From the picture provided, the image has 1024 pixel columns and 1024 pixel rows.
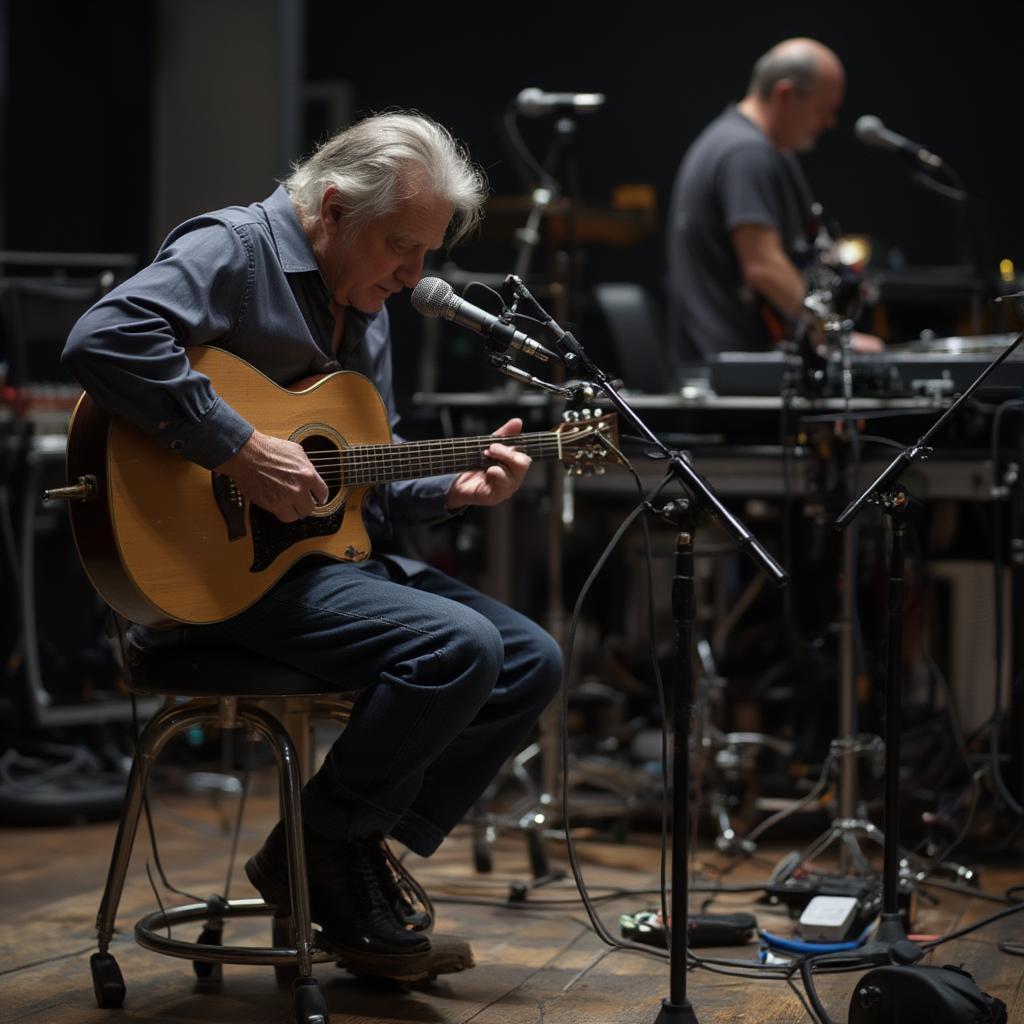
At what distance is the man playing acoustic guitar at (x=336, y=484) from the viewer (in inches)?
88.6

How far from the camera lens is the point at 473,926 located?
9.66 feet

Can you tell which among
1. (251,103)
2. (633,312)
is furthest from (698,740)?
(251,103)

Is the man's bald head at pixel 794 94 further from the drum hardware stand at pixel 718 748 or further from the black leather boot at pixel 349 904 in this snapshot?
the black leather boot at pixel 349 904

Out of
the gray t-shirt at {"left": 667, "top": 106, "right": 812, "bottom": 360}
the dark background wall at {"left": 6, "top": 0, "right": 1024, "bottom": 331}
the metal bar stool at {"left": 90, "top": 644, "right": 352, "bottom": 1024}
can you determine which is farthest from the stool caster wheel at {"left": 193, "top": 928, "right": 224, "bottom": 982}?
the dark background wall at {"left": 6, "top": 0, "right": 1024, "bottom": 331}

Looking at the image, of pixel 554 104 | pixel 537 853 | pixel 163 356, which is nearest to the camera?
pixel 163 356

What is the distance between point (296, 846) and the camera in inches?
Result: 90.8

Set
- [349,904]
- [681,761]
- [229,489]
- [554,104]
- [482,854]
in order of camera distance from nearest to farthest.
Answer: [681,761] < [229,489] < [349,904] < [482,854] < [554,104]

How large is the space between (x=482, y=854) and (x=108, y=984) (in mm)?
1170

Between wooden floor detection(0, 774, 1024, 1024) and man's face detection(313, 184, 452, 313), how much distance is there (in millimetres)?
1130

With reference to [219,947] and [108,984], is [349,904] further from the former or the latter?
[108,984]

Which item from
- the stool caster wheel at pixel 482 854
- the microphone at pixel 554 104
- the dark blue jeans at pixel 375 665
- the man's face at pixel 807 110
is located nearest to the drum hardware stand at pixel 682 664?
the dark blue jeans at pixel 375 665

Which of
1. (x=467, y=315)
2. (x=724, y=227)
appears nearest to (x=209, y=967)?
(x=467, y=315)

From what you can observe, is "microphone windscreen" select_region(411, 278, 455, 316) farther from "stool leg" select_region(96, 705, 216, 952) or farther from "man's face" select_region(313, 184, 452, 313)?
"stool leg" select_region(96, 705, 216, 952)

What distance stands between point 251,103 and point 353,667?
10.4 feet
